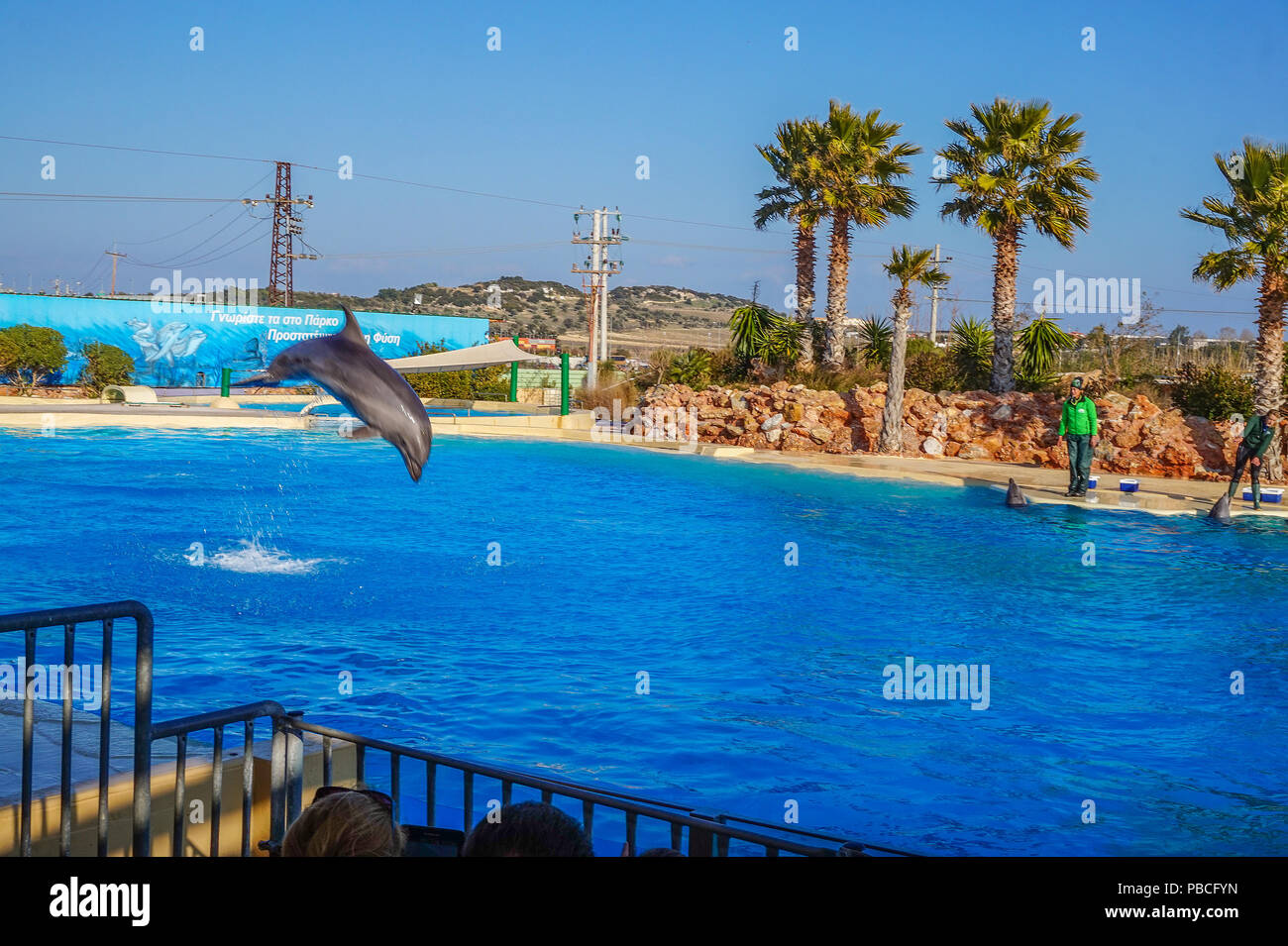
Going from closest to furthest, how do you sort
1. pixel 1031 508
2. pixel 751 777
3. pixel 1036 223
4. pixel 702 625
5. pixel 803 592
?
pixel 751 777 → pixel 702 625 → pixel 803 592 → pixel 1031 508 → pixel 1036 223

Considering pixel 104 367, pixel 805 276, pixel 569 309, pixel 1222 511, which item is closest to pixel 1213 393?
pixel 1222 511

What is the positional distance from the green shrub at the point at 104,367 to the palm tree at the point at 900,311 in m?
20.4

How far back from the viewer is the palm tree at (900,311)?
1944 cm

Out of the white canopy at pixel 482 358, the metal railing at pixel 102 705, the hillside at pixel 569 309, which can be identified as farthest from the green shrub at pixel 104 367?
the hillside at pixel 569 309

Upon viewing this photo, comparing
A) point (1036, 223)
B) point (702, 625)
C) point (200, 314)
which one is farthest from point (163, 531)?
point (200, 314)

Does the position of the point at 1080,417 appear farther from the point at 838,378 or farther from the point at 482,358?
the point at 482,358

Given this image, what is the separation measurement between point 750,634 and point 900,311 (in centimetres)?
1155

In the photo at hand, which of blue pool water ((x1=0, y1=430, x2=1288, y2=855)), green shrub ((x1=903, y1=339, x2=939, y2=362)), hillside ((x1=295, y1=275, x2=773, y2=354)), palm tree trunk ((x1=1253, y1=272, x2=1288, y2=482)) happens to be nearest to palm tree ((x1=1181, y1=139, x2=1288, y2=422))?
palm tree trunk ((x1=1253, y1=272, x2=1288, y2=482))

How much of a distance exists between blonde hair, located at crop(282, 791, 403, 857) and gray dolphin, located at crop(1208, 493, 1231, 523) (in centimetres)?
1414

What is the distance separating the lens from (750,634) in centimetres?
955

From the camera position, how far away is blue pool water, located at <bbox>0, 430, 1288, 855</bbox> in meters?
6.56
